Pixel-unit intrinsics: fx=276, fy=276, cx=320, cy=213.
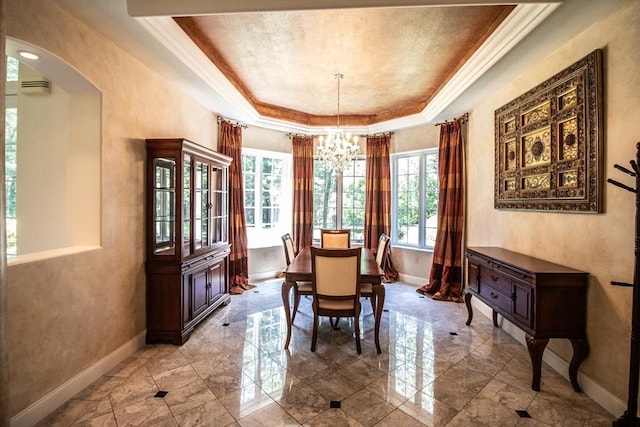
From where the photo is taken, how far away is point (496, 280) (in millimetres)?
2633

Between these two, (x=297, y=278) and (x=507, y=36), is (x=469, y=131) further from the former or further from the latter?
(x=297, y=278)

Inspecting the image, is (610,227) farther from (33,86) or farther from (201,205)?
(33,86)

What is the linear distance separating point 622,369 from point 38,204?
16.2ft

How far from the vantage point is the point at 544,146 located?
2609 mm

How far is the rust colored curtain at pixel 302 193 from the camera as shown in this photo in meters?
5.30

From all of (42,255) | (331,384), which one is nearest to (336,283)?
(331,384)

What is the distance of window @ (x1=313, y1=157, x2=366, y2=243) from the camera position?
561 centimetres

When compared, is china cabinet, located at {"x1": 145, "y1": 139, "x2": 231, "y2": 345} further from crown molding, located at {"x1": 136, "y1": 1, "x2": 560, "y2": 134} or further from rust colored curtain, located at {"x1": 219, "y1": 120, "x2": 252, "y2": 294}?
rust colored curtain, located at {"x1": 219, "y1": 120, "x2": 252, "y2": 294}

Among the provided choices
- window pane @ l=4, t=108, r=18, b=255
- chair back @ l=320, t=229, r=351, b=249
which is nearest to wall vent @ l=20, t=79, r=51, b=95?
A: window pane @ l=4, t=108, r=18, b=255

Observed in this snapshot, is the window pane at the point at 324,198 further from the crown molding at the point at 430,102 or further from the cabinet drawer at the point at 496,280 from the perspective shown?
the cabinet drawer at the point at 496,280

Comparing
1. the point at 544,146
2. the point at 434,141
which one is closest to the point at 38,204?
the point at 544,146

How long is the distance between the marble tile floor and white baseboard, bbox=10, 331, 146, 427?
0.05 metres

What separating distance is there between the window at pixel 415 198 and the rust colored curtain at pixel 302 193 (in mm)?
1617

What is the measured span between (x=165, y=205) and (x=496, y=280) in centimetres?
340
